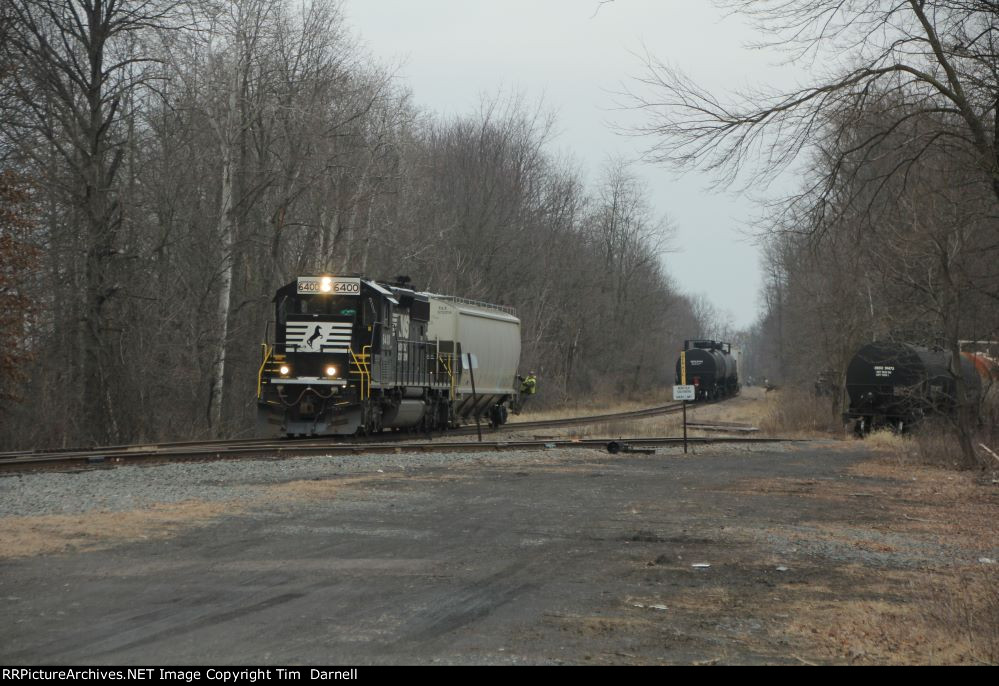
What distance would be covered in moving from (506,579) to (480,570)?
1.43 feet

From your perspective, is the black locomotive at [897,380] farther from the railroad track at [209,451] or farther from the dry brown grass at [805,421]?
the railroad track at [209,451]

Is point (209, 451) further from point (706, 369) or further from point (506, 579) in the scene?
point (706, 369)

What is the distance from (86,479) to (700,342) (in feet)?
179

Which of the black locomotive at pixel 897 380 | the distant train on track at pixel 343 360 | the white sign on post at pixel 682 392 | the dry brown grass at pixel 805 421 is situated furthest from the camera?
→ the dry brown grass at pixel 805 421

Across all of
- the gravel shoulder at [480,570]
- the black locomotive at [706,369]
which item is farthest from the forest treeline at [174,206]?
the black locomotive at [706,369]

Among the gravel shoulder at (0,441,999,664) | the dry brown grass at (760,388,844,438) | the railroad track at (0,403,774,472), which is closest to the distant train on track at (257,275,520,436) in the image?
the railroad track at (0,403,774,472)

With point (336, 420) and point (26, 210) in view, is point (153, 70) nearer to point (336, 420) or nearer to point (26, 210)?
point (26, 210)

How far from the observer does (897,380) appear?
28.0m

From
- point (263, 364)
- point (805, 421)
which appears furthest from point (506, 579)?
point (805, 421)

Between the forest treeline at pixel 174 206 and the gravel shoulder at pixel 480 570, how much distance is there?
11.7 m

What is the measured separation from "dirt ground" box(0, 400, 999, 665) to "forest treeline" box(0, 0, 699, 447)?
1373cm

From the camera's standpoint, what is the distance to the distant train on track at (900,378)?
2686 cm

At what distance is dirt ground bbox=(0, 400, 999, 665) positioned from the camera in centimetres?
625

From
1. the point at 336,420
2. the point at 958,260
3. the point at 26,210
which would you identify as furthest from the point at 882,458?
the point at 26,210
